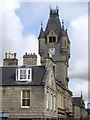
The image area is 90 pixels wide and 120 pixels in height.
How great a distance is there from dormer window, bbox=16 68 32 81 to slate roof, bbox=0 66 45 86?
471mm

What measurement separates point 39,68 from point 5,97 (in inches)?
189

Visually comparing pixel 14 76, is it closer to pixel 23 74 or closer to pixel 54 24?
pixel 23 74

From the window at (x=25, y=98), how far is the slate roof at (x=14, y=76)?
796mm

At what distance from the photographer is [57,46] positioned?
79.4m

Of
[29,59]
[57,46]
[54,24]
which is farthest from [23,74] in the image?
[54,24]

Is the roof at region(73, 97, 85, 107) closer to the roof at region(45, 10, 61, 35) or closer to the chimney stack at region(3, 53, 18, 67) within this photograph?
the roof at region(45, 10, 61, 35)

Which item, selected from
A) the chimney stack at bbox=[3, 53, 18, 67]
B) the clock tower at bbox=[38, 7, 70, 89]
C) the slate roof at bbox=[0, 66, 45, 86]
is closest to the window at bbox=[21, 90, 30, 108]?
the slate roof at bbox=[0, 66, 45, 86]

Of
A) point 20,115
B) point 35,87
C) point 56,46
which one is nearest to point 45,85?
point 35,87

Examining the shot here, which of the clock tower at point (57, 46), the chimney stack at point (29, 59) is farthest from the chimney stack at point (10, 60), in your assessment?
the clock tower at point (57, 46)

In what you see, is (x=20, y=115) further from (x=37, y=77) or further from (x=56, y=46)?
A: (x=56, y=46)

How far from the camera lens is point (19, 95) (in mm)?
38625

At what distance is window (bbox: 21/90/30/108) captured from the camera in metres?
38.6

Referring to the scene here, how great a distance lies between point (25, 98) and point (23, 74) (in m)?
2.54

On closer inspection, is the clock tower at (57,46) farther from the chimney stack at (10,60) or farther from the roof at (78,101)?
the roof at (78,101)
